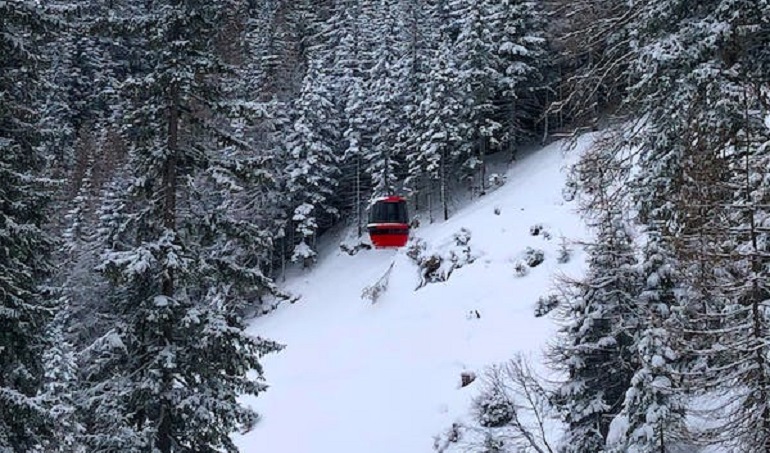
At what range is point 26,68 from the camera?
1294 cm

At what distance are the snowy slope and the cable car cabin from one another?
675 cm

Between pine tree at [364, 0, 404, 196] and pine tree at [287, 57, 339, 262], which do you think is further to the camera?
pine tree at [287, 57, 339, 262]

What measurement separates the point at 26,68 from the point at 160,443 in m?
6.51

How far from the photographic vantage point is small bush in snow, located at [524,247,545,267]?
3241 centimetres

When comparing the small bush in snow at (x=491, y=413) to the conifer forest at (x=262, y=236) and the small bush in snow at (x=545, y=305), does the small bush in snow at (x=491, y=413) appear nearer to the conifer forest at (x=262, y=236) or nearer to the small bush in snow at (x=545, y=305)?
the conifer forest at (x=262, y=236)

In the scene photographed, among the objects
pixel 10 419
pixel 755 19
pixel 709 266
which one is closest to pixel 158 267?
pixel 10 419

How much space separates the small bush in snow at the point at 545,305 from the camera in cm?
2797

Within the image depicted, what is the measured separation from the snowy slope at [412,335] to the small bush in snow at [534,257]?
9.7 inches

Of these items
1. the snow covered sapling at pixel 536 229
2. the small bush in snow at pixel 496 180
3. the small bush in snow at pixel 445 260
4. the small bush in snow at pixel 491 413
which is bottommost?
the small bush in snow at pixel 491 413

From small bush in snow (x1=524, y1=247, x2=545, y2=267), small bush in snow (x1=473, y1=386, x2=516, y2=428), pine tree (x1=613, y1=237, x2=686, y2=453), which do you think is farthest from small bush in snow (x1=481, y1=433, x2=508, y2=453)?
small bush in snow (x1=524, y1=247, x2=545, y2=267)

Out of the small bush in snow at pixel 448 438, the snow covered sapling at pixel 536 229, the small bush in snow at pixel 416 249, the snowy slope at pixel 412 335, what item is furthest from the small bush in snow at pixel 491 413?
the small bush in snow at pixel 416 249

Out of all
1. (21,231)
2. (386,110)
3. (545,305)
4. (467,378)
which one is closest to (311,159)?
(386,110)

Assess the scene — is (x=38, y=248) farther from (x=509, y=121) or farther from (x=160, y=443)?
(x=509, y=121)

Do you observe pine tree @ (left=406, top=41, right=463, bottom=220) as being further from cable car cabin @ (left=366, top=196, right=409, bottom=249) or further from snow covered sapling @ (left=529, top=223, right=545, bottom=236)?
cable car cabin @ (left=366, top=196, right=409, bottom=249)
